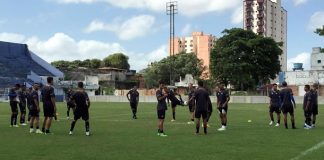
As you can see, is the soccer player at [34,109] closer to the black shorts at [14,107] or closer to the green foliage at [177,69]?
the black shorts at [14,107]

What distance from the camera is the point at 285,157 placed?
38.1 feet

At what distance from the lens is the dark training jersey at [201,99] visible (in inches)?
696

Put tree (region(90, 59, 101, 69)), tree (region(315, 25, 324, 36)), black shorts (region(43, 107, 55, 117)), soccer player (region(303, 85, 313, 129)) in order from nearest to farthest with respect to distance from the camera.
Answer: black shorts (region(43, 107, 55, 117)), soccer player (region(303, 85, 313, 129)), tree (region(315, 25, 324, 36)), tree (region(90, 59, 101, 69))

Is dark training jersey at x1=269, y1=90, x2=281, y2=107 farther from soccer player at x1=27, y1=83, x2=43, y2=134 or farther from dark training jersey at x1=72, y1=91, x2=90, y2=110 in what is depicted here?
soccer player at x1=27, y1=83, x2=43, y2=134

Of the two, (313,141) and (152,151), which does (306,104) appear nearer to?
(313,141)

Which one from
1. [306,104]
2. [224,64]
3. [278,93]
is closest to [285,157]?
[306,104]

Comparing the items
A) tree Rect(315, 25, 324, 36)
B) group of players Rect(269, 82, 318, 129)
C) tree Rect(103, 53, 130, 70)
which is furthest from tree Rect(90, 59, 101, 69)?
group of players Rect(269, 82, 318, 129)

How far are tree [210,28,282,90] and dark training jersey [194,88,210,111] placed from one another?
2691 inches

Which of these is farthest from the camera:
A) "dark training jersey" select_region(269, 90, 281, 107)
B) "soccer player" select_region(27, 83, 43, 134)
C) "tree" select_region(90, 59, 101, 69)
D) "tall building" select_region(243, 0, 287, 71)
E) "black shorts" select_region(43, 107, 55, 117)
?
"tree" select_region(90, 59, 101, 69)

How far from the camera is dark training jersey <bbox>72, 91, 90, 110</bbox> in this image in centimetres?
1703

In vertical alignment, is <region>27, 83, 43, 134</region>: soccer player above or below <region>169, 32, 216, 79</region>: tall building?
below

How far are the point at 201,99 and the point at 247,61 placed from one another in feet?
235

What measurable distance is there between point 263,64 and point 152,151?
256ft

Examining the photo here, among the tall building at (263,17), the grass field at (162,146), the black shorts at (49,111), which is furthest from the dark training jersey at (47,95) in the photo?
the tall building at (263,17)
